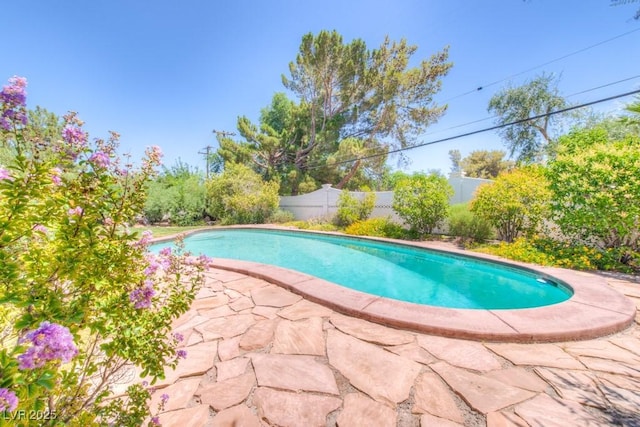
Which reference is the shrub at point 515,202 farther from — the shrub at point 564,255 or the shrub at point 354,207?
the shrub at point 354,207

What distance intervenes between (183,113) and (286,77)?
6781 mm

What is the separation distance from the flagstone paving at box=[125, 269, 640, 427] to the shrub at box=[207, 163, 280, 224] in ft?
35.6

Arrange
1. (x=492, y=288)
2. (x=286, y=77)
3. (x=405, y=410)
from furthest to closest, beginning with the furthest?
(x=286, y=77)
(x=492, y=288)
(x=405, y=410)

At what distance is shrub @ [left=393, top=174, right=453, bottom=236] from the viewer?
26.7ft

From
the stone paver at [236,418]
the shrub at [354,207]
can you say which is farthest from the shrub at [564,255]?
the stone paver at [236,418]

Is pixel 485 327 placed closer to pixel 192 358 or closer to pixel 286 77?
pixel 192 358

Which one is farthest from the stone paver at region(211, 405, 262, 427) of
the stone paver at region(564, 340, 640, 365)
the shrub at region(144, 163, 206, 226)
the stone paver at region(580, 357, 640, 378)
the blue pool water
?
the shrub at region(144, 163, 206, 226)

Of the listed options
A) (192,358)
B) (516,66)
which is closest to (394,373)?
(192,358)

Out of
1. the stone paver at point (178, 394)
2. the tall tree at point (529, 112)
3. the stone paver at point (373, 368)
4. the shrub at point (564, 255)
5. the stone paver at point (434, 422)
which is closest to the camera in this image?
the stone paver at point (434, 422)

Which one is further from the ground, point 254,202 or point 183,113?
point 183,113

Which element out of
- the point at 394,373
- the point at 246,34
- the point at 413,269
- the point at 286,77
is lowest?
the point at 413,269

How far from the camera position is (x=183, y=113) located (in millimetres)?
15367

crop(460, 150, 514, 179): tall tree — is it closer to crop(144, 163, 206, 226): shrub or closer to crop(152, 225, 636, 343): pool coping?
crop(144, 163, 206, 226): shrub

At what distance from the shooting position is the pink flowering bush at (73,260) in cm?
84
